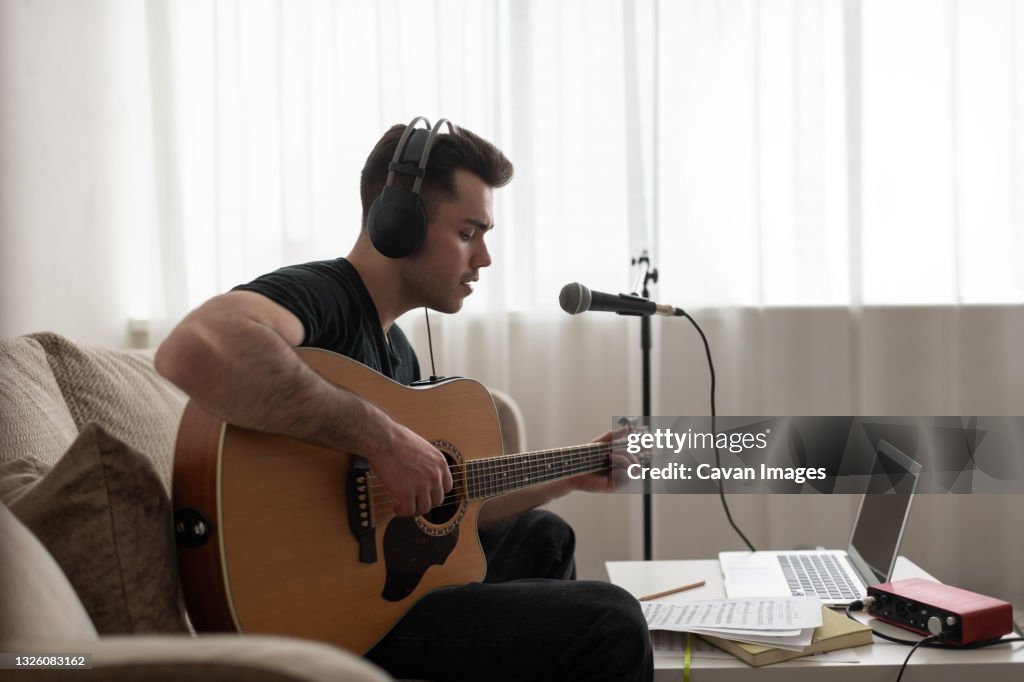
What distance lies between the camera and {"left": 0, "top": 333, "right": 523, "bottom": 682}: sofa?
0.62 m

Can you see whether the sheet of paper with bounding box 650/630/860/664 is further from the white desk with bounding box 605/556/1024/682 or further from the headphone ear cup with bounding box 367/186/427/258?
the headphone ear cup with bounding box 367/186/427/258

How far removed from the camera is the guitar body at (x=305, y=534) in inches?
40.1

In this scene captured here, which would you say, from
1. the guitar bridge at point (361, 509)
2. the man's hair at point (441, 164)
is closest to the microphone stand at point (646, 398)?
the man's hair at point (441, 164)

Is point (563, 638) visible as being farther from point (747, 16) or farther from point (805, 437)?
point (747, 16)

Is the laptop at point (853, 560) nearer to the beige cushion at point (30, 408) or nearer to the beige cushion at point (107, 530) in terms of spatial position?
the beige cushion at point (107, 530)

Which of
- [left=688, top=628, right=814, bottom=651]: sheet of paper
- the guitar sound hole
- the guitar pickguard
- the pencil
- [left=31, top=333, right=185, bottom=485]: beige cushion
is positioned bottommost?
the pencil

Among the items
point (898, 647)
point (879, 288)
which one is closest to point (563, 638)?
point (898, 647)

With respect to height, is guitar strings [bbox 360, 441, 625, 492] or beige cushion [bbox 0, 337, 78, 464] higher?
beige cushion [bbox 0, 337, 78, 464]

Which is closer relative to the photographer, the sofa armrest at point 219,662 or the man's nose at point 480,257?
the sofa armrest at point 219,662

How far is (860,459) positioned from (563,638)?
6.00 feet

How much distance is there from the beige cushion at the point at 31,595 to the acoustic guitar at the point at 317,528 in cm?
22

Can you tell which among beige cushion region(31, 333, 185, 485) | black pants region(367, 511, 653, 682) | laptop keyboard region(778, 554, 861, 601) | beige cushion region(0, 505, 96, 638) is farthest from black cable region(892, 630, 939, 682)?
beige cushion region(31, 333, 185, 485)

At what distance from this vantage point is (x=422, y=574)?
1290 millimetres

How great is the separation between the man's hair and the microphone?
0.27 meters
